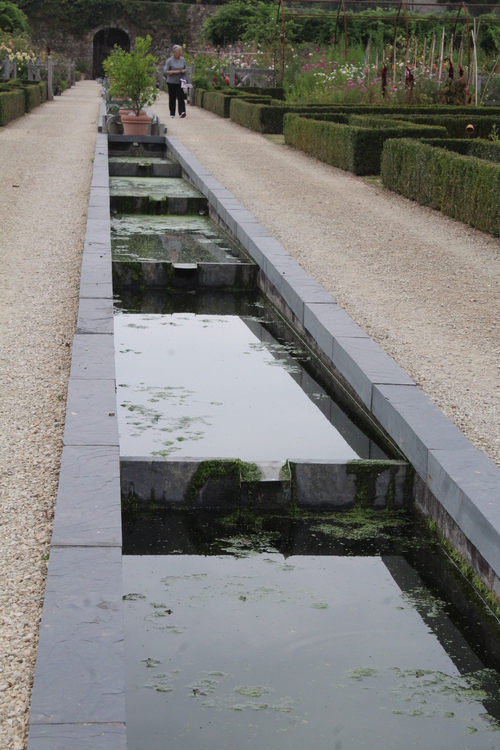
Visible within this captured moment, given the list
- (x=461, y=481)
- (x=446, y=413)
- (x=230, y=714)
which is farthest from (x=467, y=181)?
(x=230, y=714)

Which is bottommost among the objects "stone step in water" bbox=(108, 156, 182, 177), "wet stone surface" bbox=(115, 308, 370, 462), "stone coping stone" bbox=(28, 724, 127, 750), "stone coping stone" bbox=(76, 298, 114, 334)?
"wet stone surface" bbox=(115, 308, 370, 462)

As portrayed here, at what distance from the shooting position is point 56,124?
59.5ft

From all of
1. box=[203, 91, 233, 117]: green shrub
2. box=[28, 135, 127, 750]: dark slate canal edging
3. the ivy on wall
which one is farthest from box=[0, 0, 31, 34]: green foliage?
box=[28, 135, 127, 750]: dark slate canal edging

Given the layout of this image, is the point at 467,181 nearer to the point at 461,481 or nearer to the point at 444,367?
the point at 444,367

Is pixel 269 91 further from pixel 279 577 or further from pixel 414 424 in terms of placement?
pixel 279 577

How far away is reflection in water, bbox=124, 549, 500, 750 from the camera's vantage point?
89.0 inches

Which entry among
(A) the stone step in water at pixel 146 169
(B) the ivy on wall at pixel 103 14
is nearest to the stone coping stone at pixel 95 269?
(A) the stone step in water at pixel 146 169

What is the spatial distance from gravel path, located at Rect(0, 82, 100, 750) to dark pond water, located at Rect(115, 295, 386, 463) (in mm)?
411

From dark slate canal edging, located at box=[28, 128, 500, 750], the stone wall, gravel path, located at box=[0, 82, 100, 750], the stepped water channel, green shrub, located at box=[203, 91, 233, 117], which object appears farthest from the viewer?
the stone wall

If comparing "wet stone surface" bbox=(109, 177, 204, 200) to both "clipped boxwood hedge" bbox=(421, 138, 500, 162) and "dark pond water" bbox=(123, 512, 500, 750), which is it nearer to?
"clipped boxwood hedge" bbox=(421, 138, 500, 162)

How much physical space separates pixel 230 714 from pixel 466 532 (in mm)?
1030

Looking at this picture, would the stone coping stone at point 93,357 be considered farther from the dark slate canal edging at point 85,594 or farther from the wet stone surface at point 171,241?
the wet stone surface at point 171,241

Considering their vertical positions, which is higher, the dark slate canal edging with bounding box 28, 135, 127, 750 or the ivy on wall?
the ivy on wall

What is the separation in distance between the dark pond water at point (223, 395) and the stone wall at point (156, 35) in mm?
44823
